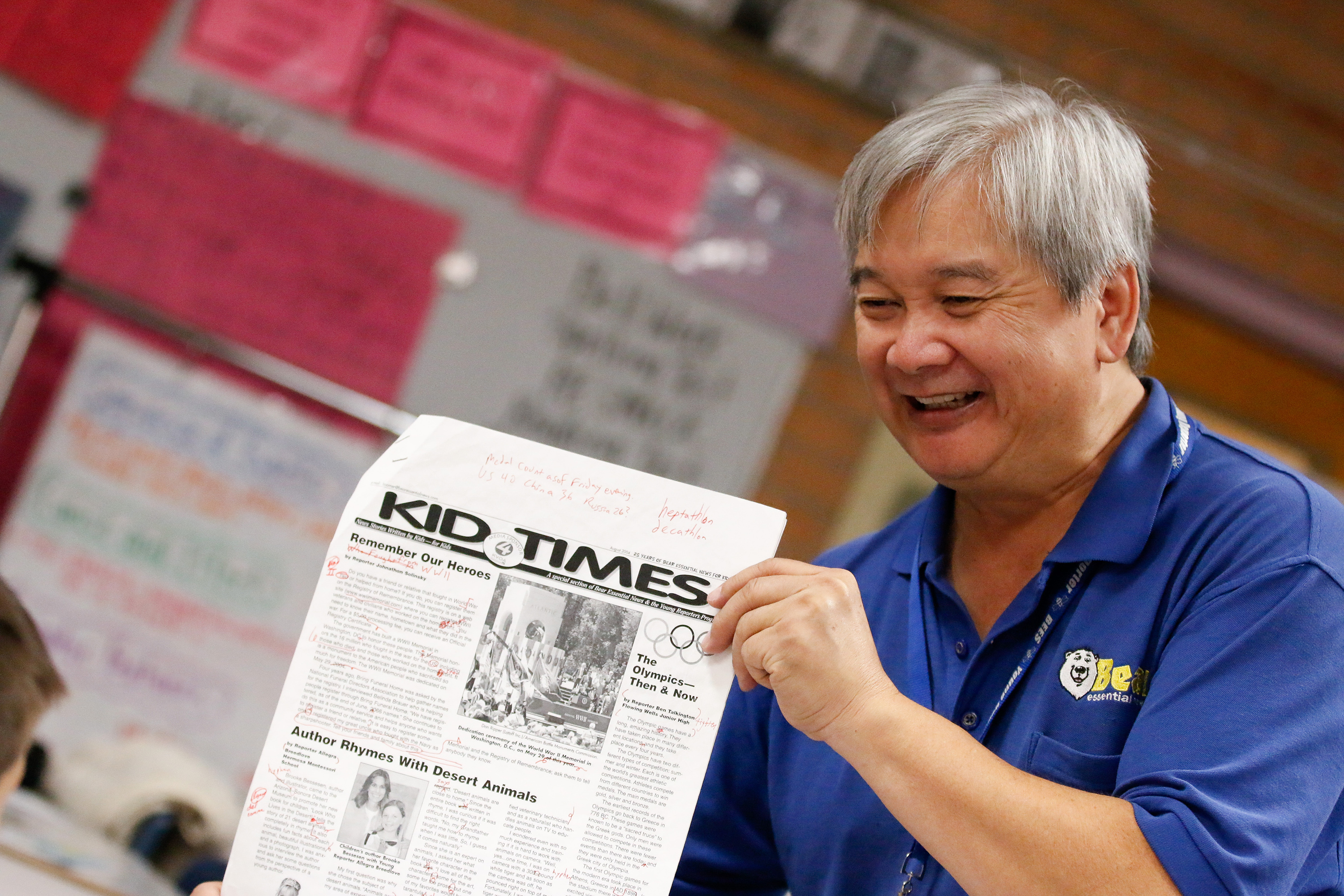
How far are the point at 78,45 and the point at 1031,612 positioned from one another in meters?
2.16

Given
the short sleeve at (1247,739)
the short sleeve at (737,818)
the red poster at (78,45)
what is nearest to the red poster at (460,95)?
the red poster at (78,45)

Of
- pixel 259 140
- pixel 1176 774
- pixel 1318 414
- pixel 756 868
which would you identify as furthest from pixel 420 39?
pixel 1318 414

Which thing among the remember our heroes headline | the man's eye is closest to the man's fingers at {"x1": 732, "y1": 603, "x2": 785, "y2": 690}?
the remember our heroes headline

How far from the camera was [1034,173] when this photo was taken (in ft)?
3.07

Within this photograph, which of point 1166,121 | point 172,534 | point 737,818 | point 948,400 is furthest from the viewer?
point 1166,121

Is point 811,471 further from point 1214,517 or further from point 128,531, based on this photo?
point 1214,517

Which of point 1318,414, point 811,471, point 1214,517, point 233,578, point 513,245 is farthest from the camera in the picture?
point 1318,414

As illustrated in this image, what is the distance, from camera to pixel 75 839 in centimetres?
162

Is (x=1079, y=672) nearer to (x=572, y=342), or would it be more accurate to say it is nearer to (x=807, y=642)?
(x=807, y=642)

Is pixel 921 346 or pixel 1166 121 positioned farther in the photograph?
pixel 1166 121

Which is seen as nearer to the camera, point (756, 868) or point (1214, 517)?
point (1214, 517)

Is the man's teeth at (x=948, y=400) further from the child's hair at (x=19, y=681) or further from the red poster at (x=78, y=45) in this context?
the red poster at (x=78, y=45)

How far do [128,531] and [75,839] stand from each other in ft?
2.44

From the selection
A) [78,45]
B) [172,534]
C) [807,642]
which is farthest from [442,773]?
[78,45]
